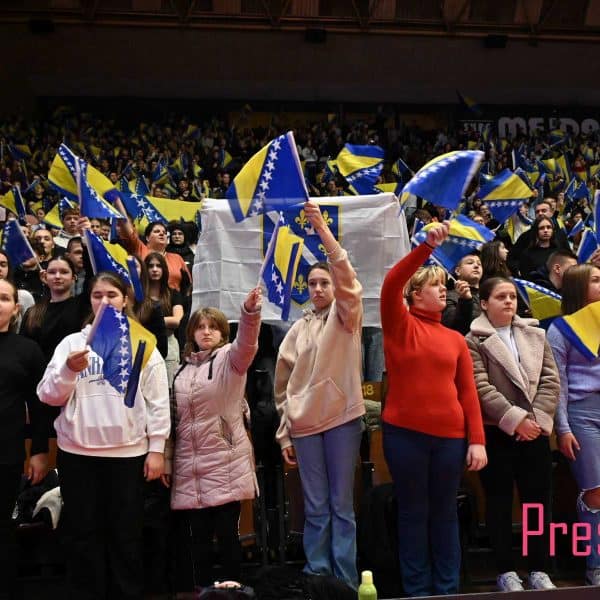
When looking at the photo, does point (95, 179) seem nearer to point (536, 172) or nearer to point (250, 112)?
point (536, 172)

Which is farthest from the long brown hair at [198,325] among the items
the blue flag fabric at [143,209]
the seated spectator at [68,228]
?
the blue flag fabric at [143,209]

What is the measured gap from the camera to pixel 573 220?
8.85m

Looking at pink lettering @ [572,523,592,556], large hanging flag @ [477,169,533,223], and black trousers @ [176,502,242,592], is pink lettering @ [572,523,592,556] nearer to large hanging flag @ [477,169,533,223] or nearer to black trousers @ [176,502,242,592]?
black trousers @ [176,502,242,592]

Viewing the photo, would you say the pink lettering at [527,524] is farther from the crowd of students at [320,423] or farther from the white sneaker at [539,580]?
the white sneaker at [539,580]

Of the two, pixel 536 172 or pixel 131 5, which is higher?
pixel 131 5

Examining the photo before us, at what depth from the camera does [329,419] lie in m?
3.75

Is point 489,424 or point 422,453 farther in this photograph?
point 489,424

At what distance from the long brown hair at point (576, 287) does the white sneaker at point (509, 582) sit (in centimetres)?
126

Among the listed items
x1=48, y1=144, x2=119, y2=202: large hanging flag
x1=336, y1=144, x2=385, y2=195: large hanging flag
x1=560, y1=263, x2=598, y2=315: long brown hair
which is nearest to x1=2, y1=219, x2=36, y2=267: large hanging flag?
x1=48, y1=144, x2=119, y2=202: large hanging flag

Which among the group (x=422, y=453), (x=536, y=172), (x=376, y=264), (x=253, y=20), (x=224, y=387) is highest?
(x=253, y=20)

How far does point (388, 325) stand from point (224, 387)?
2.45ft

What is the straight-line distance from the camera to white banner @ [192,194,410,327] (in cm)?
498

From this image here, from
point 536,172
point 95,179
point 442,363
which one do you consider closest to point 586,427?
point 442,363

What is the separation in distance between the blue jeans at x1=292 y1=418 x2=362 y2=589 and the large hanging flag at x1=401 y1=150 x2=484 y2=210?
1.03 metres
